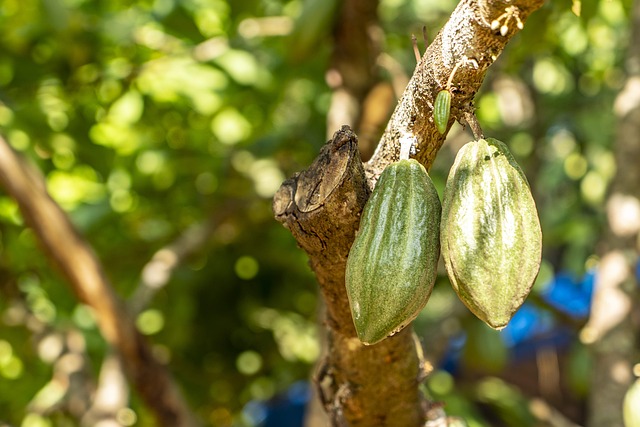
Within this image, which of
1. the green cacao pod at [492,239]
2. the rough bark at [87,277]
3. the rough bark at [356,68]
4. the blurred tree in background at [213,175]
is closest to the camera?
the green cacao pod at [492,239]

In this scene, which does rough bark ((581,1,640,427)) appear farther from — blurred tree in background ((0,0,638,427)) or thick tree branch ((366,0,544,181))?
thick tree branch ((366,0,544,181))

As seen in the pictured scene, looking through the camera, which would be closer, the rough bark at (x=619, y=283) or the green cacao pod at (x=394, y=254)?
the green cacao pod at (x=394, y=254)

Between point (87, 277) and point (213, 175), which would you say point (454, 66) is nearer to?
point (87, 277)

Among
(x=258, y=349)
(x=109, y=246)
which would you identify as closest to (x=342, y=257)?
(x=109, y=246)

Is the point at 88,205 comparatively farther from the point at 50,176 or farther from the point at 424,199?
the point at 424,199

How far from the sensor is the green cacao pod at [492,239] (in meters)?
0.72

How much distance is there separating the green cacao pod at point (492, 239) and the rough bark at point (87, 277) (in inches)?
37.6

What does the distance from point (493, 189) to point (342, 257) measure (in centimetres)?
18

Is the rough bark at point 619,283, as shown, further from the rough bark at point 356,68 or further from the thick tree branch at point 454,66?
the thick tree branch at point 454,66

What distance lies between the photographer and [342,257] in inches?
33.4

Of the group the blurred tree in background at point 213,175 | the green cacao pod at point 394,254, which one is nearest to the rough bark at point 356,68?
the blurred tree in background at point 213,175

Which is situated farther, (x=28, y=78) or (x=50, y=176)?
(x=50, y=176)

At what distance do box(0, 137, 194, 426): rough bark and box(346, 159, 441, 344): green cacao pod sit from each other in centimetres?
90

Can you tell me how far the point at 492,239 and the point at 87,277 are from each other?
99cm
